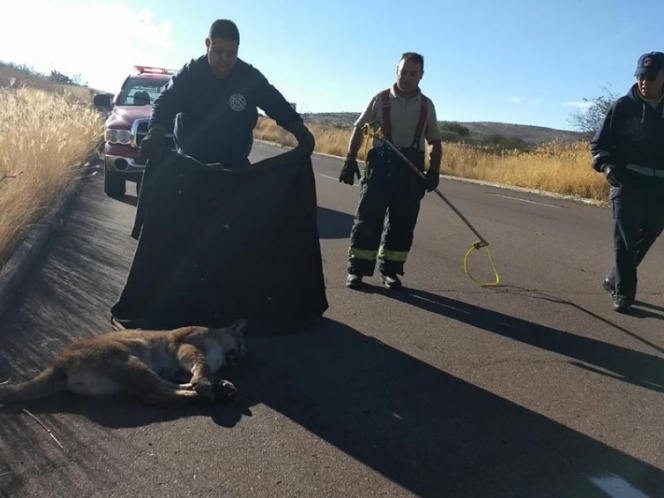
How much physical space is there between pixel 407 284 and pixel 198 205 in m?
2.86

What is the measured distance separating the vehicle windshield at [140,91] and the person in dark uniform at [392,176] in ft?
23.8

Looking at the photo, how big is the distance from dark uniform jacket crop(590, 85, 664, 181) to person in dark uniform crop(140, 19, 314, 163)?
3.12 m

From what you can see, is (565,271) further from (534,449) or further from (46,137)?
(46,137)

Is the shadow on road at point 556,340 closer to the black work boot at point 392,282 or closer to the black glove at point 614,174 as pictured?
the black work boot at point 392,282

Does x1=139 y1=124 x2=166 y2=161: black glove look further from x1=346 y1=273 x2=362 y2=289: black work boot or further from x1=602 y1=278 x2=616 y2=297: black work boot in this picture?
Result: x1=602 y1=278 x2=616 y2=297: black work boot

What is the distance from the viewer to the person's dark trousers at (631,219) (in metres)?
6.59

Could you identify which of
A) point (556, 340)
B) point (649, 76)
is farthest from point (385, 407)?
point (649, 76)

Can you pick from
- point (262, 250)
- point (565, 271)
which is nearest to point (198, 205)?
point (262, 250)

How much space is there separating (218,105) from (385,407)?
2712mm

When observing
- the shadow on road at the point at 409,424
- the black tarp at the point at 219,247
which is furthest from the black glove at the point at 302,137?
the shadow on road at the point at 409,424

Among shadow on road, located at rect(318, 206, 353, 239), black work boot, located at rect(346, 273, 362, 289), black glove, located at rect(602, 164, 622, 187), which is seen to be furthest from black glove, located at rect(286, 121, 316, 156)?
shadow on road, located at rect(318, 206, 353, 239)

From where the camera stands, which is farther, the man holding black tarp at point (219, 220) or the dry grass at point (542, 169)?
the dry grass at point (542, 169)

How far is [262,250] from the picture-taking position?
525cm

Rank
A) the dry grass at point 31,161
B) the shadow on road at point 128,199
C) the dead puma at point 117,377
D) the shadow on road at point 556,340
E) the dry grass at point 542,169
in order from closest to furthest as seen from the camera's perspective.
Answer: the dead puma at point 117,377 < the shadow on road at point 556,340 < the dry grass at point 31,161 < the shadow on road at point 128,199 < the dry grass at point 542,169
